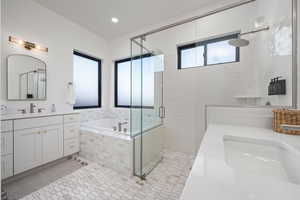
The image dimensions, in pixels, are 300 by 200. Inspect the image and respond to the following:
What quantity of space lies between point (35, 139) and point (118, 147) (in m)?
1.25

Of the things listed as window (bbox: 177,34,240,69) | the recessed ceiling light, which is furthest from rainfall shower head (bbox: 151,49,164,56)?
→ the recessed ceiling light

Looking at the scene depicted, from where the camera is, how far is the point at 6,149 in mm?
1609

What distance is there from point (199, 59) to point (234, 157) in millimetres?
1886

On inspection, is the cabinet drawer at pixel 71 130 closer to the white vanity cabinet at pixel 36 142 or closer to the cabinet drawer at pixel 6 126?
the white vanity cabinet at pixel 36 142

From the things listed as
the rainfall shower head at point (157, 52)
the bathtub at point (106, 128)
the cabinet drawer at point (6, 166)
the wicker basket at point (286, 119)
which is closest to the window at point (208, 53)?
the rainfall shower head at point (157, 52)

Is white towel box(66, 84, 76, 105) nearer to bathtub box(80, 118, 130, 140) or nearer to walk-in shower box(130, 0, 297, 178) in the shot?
bathtub box(80, 118, 130, 140)

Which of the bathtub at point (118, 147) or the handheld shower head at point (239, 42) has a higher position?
the handheld shower head at point (239, 42)

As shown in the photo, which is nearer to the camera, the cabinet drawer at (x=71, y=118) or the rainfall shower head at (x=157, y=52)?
the cabinet drawer at (x=71, y=118)

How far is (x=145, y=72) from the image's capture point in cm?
243

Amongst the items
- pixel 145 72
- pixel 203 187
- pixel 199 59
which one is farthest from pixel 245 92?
pixel 203 187

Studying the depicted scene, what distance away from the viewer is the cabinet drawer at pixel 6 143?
158 cm

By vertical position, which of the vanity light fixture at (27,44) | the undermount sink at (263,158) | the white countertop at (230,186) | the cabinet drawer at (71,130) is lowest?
the cabinet drawer at (71,130)

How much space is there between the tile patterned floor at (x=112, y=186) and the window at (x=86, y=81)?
176 cm

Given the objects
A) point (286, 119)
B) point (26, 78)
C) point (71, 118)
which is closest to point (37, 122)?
point (71, 118)
